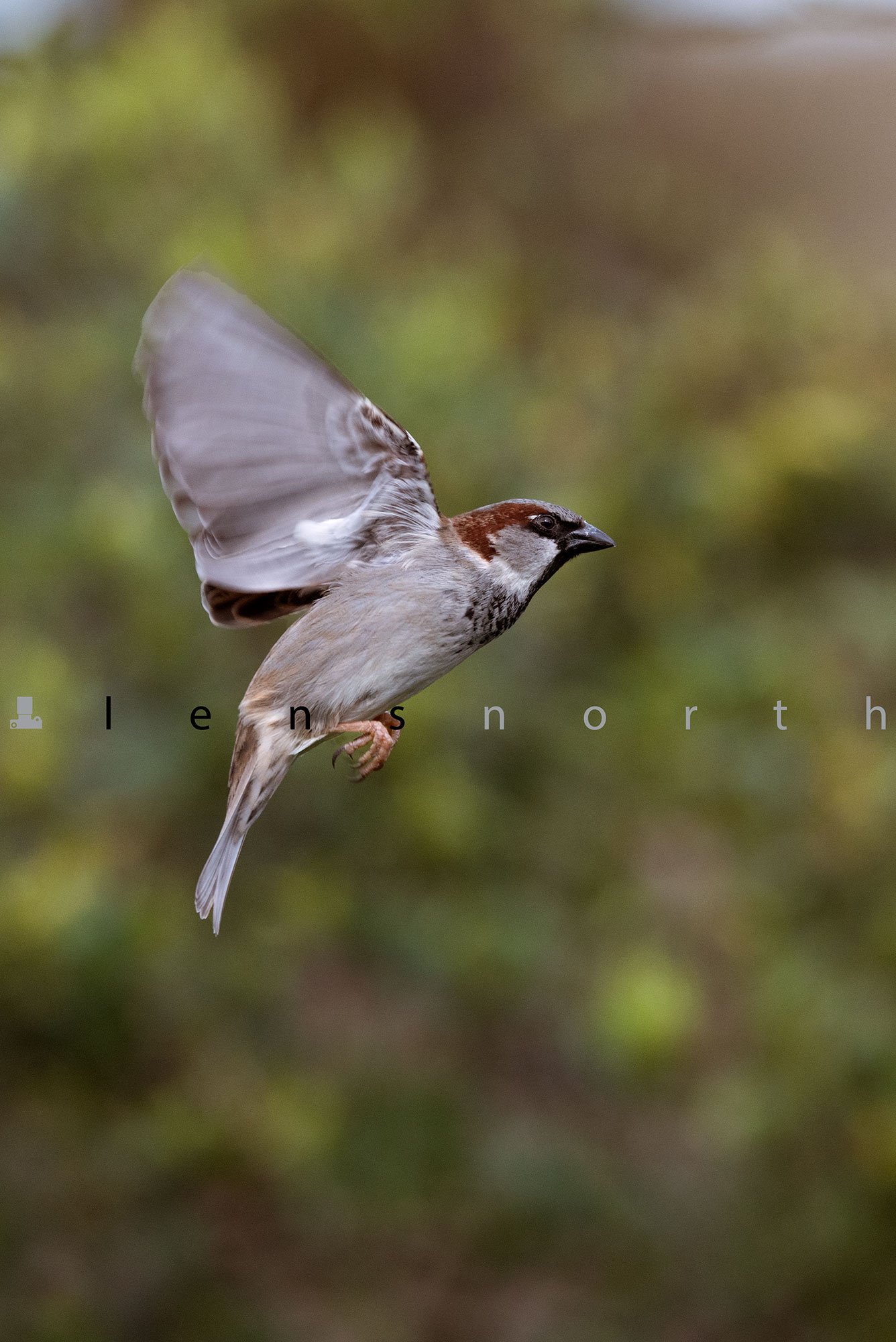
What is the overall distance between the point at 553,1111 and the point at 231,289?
2.16 meters

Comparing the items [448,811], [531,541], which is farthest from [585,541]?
[448,811]

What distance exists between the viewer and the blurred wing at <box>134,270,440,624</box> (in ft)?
0.75

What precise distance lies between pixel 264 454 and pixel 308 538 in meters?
0.02

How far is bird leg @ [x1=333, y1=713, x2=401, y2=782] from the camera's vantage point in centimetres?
26

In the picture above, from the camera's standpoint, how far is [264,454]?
0.83 ft

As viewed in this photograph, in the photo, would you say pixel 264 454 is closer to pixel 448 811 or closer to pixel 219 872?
pixel 219 872

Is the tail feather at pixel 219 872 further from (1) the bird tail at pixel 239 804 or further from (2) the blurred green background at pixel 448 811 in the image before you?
(2) the blurred green background at pixel 448 811

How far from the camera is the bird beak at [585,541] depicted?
0.28 meters

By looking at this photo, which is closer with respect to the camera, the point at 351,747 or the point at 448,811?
the point at 351,747

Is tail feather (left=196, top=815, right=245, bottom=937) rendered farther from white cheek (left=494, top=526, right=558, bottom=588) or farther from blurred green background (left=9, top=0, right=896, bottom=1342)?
blurred green background (left=9, top=0, right=896, bottom=1342)

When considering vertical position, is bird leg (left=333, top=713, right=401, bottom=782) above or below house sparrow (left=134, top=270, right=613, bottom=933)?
below

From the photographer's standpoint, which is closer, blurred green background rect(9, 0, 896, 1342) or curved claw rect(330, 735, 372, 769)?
curved claw rect(330, 735, 372, 769)

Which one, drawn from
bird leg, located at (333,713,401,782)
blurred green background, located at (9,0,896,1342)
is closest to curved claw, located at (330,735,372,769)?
bird leg, located at (333,713,401,782)

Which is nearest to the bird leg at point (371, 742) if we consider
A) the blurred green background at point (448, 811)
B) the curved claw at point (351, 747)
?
the curved claw at point (351, 747)
